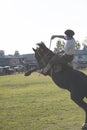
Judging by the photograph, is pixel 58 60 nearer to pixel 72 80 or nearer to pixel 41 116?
pixel 72 80

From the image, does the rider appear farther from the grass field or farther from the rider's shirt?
the grass field

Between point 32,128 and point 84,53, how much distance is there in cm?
13457

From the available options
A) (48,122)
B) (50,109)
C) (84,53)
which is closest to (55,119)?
(48,122)

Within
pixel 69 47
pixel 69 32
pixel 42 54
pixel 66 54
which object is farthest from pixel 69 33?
pixel 42 54

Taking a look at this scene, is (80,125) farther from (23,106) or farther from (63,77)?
(23,106)

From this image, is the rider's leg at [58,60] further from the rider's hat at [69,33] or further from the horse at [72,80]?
the rider's hat at [69,33]

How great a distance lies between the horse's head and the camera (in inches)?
502

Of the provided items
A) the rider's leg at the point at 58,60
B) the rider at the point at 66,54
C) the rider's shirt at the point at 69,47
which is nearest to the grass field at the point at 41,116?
the rider at the point at 66,54

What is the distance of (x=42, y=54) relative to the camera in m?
13.0

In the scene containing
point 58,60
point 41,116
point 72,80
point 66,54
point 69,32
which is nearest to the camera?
point 72,80

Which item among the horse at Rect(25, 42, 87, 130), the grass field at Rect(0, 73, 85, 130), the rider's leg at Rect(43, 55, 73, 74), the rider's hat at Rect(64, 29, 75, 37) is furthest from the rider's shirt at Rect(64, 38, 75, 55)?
the grass field at Rect(0, 73, 85, 130)

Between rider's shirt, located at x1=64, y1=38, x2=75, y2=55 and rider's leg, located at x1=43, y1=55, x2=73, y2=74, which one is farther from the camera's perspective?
rider's shirt, located at x1=64, y1=38, x2=75, y2=55

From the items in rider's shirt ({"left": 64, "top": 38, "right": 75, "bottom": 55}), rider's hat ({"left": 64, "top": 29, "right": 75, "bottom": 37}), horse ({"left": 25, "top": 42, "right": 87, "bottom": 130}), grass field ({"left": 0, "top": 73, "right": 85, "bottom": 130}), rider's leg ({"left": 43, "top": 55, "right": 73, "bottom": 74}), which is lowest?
grass field ({"left": 0, "top": 73, "right": 85, "bottom": 130})

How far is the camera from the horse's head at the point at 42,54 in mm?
12758
